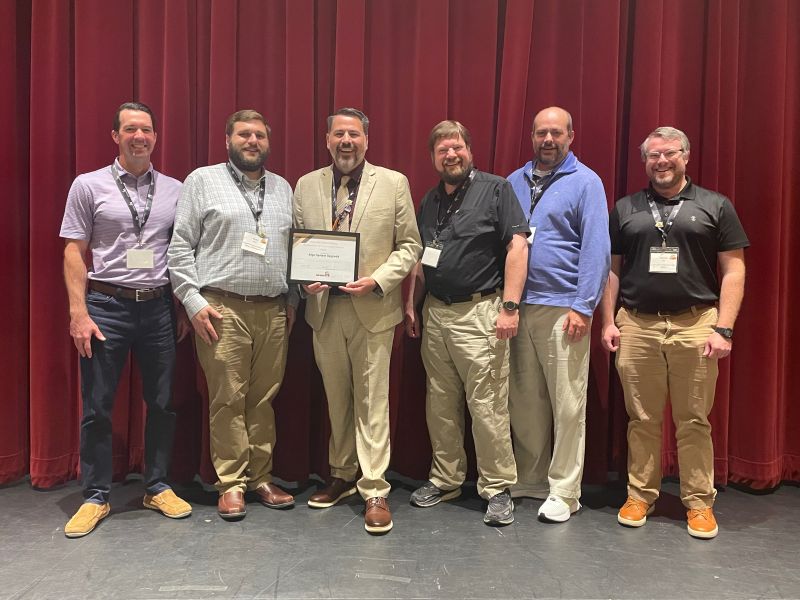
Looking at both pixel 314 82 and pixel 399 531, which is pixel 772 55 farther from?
pixel 399 531

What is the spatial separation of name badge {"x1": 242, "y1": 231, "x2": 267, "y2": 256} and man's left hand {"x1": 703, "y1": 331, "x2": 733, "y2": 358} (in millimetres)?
1976

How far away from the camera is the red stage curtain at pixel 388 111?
3111 mm

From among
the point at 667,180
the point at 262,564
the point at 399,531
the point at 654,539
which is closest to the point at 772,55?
the point at 667,180

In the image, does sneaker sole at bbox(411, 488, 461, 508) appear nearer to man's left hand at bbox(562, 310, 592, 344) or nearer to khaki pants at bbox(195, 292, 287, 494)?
khaki pants at bbox(195, 292, 287, 494)

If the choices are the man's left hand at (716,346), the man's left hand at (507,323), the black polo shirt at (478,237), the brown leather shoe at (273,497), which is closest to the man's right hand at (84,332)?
the brown leather shoe at (273,497)

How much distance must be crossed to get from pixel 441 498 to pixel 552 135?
1814 millimetres

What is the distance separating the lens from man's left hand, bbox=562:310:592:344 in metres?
2.65

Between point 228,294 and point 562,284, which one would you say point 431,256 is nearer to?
point 562,284

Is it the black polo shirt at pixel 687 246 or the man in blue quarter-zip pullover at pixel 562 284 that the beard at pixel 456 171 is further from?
the black polo shirt at pixel 687 246

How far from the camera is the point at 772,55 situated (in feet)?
10.3

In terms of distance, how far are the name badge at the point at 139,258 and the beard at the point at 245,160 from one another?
56 cm

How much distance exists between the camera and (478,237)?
270 centimetres

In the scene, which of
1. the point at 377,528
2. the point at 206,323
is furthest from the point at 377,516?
the point at 206,323

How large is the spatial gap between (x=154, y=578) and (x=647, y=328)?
2255mm
